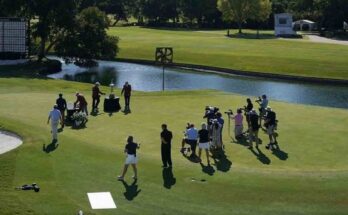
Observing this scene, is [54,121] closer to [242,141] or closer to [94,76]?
[242,141]

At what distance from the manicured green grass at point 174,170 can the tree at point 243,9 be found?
9856 cm

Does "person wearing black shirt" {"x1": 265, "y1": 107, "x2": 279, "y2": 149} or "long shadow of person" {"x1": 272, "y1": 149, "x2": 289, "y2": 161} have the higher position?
"person wearing black shirt" {"x1": 265, "y1": 107, "x2": 279, "y2": 149}

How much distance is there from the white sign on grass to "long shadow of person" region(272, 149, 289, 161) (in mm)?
9304

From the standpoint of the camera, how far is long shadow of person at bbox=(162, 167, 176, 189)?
22003 millimetres

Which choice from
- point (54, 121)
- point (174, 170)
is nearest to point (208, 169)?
point (174, 170)

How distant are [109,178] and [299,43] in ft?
282

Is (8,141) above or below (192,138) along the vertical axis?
below

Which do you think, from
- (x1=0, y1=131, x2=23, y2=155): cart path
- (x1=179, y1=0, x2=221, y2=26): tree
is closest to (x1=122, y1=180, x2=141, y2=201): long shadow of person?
(x1=0, y1=131, x2=23, y2=155): cart path

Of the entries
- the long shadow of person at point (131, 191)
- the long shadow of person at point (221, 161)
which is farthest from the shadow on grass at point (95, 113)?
the long shadow of person at point (131, 191)

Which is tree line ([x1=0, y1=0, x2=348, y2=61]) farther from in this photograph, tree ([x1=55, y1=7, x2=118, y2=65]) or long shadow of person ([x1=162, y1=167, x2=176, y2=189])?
long shadow of person ([x1=162, y1=167, x2=176, y2=189])

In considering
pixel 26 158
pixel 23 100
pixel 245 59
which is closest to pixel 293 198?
pixel 26 158

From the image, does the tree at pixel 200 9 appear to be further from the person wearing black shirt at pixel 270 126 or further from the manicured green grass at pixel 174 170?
the person wearing black shirt at pixel 270 126

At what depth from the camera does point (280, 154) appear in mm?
27172

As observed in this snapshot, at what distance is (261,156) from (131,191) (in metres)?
7.96
